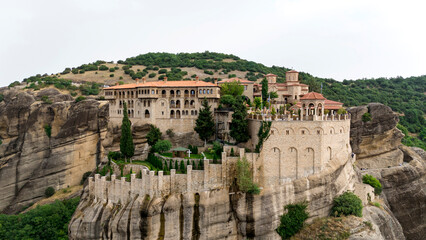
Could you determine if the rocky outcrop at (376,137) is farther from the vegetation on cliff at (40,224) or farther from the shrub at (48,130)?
the shrub at (48,130)

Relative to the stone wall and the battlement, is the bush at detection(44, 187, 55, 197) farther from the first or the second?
the stone wall

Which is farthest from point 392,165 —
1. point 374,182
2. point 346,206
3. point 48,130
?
point 48,130

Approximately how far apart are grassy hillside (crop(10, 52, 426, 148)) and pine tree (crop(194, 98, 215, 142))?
105 ft

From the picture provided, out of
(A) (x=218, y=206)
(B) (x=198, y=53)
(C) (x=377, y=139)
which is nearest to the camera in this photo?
(A) (x=218, y=206)

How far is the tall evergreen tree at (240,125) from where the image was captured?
120 feet

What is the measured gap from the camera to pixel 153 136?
4162cm

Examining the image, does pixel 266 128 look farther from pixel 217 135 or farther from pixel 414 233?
pixel 414 233

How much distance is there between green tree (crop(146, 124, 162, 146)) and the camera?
4147 cm

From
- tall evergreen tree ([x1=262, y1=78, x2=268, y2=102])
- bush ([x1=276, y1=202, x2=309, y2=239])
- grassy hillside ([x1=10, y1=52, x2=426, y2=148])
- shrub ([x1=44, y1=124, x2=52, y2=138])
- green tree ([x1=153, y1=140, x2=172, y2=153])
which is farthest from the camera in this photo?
grassy hillside ([x1=10, y1=52, x2=426, y2=148])

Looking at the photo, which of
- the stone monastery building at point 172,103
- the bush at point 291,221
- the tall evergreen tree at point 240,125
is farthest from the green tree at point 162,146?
the bush at point 291,221

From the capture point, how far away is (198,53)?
10706 centimetres

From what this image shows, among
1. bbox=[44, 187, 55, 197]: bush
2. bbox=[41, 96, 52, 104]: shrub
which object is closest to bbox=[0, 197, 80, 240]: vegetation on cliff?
bbox=[44, 187, 55, 197]: bush

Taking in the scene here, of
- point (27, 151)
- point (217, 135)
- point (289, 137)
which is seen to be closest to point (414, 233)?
point (289, 137)

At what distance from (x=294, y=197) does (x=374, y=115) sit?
951 inches
